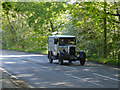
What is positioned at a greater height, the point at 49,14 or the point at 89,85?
the point at 49,14

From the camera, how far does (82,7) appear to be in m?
26.7

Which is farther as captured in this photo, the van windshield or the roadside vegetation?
the van windshield

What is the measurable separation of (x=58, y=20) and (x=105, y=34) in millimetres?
13426

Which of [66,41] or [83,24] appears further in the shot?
[83,24]

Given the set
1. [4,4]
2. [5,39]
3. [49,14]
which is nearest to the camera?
[4,4]

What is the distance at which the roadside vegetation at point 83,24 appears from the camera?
2480 centimetres

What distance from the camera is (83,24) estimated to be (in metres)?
28.0

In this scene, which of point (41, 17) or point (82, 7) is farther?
point (41, 17)

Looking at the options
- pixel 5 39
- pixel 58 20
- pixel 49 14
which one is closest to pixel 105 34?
pixel 58 20

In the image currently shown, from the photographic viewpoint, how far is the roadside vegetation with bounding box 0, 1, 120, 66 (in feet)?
81.4

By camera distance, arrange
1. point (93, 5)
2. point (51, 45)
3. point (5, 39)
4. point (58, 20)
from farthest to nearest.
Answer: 1. point (5, 39)
2. point (58, 20)
3. point (51, 45)
4. point (93, 5)

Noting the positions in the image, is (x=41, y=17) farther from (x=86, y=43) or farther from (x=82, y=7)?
(x=82, y=7)

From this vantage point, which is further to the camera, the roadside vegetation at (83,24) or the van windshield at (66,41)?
the van windshield at (66,41)

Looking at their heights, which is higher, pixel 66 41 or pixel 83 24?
pixel 83 24
